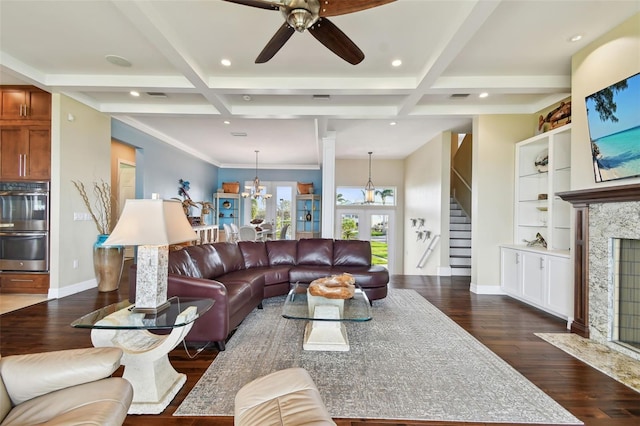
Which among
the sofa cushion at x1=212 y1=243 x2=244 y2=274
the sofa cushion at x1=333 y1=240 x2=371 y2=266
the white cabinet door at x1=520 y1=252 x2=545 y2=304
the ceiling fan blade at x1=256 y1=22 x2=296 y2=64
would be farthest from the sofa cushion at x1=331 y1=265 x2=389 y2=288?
the ceiling fan blade at x1=256 y1=22 x2=296 y2=64

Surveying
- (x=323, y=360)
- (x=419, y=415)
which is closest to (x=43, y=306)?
(x=323, y=360)

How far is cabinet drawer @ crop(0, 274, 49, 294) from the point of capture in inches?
168

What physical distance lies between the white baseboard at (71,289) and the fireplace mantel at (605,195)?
6.53 metres

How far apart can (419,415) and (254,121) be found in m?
5.02

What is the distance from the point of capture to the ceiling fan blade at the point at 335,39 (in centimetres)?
217

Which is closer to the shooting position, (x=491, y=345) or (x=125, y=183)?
(x=491, y=345)

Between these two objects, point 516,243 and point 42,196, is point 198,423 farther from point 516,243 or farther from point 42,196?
point 516,243

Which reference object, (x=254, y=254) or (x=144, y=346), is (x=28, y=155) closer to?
(x=254, y=254)

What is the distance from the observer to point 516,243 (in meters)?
4.73

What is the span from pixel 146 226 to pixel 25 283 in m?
4.03

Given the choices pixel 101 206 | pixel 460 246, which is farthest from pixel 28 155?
pixel 460 246

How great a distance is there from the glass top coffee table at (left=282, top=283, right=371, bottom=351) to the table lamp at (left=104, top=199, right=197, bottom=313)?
3.35 ft

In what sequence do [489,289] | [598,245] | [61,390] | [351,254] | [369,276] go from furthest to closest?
[489,289] < [351,254] < [369,276] < [598,245] < [61,390]

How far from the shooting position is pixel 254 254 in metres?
4.54
